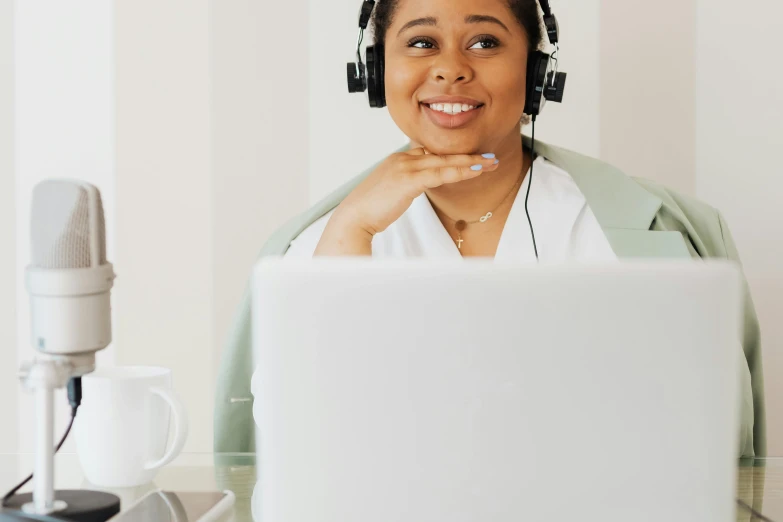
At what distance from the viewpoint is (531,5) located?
175cm

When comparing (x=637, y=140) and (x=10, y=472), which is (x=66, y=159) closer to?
(x=10, y=472)

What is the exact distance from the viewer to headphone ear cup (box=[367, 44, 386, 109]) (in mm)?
1744

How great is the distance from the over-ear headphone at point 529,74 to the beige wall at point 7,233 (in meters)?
0.99

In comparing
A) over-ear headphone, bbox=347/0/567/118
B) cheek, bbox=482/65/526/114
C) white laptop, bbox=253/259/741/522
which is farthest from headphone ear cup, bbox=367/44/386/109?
white laptop, bbox=253/259/741/522

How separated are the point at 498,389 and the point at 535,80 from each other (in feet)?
4.06

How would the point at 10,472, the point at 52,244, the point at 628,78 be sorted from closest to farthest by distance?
the point at 52,244 → the point at 10,472 → the point at 628,78

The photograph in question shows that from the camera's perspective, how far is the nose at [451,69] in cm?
170

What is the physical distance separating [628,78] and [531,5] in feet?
1.41

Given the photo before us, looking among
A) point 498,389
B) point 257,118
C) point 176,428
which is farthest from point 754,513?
point 257,118

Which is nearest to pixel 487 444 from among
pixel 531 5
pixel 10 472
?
pixel 10 472

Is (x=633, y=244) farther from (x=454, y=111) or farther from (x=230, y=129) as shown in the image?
(x=230, y=129)

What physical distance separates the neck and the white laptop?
1256mm

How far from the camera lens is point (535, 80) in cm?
171

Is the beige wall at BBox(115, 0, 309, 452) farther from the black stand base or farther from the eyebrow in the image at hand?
the black stand base
